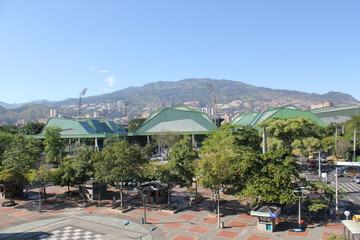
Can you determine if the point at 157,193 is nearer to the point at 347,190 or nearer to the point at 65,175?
the point at 65,175

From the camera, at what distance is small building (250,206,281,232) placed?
2425cm

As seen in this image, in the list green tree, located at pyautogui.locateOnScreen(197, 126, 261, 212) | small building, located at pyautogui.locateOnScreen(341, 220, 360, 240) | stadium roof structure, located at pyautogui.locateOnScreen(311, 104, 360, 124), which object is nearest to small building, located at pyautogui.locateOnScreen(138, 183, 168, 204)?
green tree, located at pyautogui.locateOnScreen(197, 126, 261, 212)

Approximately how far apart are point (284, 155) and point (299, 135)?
25.2 m

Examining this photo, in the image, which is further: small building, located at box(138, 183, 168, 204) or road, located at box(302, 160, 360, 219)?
small building, located at box(138, 183, 168, 204)

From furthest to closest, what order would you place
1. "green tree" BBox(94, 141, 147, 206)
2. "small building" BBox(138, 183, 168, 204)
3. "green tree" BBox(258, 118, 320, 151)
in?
"green tree" BBox(258, 118, 320, 151), "small building" BBox(138, 183, 168, 204), "green tree" BBox(94, 141, 147, 206)

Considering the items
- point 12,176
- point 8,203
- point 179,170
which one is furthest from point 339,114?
point 8,203

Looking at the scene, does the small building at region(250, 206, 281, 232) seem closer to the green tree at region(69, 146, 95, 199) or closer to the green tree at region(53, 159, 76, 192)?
the green tree at region(69, 146, 95, 199)

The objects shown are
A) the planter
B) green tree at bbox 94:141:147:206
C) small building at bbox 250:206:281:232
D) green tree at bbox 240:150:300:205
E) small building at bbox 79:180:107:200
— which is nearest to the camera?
small building at bbox 250:206:281:232

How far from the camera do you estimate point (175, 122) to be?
327 ft

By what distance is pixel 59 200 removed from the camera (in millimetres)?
36812

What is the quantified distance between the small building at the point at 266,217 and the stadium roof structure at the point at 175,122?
238 ft

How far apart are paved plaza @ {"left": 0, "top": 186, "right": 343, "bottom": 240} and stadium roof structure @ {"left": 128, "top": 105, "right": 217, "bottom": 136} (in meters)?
63.7

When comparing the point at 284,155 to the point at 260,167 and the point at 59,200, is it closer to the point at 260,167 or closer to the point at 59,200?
the point at 260,167

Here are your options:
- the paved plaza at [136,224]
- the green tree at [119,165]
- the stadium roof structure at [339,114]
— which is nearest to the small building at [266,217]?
the paved plaza at [136,224]
